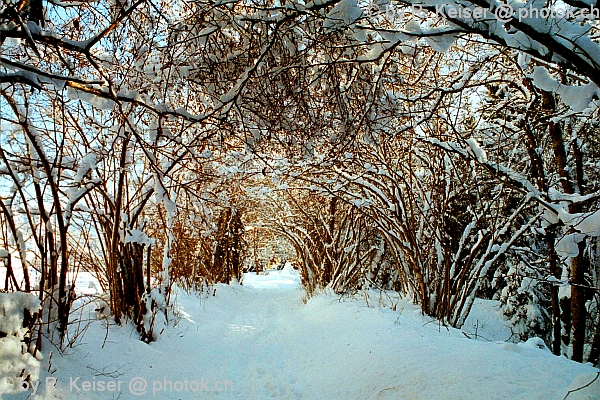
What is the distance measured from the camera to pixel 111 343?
14.2ft

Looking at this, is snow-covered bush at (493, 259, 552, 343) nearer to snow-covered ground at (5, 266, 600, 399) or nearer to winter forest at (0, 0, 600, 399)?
winter forest at (0, 0, 600, 399)

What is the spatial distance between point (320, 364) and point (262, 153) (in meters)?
2.66

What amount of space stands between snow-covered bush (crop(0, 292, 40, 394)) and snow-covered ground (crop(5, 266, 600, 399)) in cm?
14

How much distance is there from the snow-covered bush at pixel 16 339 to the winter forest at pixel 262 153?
1 cm

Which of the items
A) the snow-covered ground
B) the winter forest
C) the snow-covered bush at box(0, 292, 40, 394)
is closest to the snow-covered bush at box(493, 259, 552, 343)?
the winter forest

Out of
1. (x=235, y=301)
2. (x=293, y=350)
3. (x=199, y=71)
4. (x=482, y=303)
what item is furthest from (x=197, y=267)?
(x=482, y=303)

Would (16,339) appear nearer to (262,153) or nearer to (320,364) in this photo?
(262,153)

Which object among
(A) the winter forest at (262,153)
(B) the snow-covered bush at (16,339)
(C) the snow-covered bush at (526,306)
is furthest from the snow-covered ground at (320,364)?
(C) the snow-covered bush at (526,306)

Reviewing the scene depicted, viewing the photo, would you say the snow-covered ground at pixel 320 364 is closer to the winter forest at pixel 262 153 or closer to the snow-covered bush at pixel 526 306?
the winter forest at pixel 262 153

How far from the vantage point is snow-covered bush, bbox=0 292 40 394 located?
9.27ft

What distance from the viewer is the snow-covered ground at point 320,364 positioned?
302 centimetres

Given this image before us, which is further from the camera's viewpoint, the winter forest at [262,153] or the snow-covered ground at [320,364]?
the snow-covered ground at [320,364]

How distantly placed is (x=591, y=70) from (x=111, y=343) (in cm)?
479

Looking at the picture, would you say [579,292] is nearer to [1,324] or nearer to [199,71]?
[199,71]
